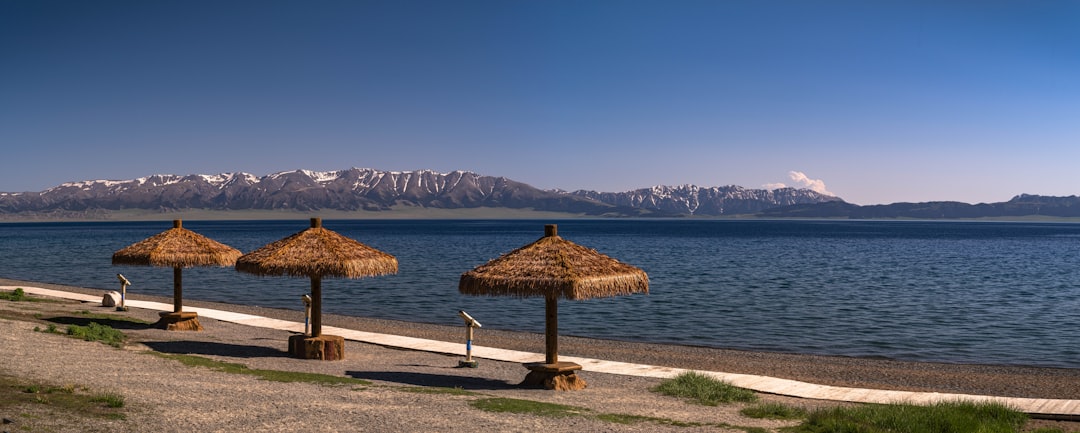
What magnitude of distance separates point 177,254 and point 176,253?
58mm

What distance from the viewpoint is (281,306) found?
3884 cm

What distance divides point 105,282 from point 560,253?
4477cm

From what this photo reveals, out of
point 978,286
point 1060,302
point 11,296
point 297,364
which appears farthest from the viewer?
point 978,286

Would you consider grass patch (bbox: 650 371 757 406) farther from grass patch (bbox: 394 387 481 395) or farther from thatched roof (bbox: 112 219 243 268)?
thatched roof (bbox: 112 219 243 268)

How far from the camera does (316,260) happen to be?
63.0 feet

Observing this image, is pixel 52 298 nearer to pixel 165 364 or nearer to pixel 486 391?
pixel 165 364

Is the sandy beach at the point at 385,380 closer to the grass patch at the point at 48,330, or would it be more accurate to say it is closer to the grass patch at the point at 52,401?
the grass patch at the point at 52,401

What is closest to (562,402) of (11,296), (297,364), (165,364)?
(297,364)

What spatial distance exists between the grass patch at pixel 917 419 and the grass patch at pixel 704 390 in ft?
6.53

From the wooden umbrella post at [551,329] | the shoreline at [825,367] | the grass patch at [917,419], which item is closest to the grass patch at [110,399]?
the wooden umbrella post at [551,329]

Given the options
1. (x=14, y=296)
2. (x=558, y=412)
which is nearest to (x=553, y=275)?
(x=558, y=412)

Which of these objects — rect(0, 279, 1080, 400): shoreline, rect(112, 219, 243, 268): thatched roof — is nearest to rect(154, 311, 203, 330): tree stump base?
rect(112, 219, 243, 268): thatched roof

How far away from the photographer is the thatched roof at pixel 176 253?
2280 centimetres

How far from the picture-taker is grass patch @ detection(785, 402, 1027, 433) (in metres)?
12.5
